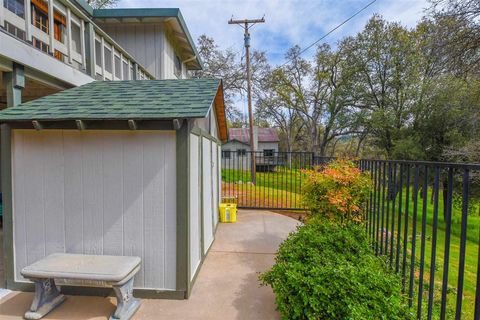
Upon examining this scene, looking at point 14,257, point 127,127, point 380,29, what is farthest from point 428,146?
point 14,257

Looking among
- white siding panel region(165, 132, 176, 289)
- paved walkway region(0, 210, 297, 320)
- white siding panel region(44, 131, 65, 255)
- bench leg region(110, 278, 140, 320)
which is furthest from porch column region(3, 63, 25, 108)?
bench leg region(110, 278, 140, 320)

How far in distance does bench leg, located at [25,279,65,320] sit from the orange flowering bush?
11.7ft

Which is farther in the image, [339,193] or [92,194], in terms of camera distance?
[339,193]

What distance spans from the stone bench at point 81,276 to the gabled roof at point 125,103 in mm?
1615

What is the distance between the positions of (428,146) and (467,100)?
2.84 meters

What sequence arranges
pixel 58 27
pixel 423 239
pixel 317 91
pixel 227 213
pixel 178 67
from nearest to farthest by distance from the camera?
pixel 423 239 < pixel 58 27 < pixel 227 213 < pixel 178 67 < pixel 317 91

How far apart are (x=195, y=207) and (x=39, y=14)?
5.58m

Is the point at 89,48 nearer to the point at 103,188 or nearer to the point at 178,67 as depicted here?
the point at 103,188

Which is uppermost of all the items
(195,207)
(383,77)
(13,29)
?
(383,77)

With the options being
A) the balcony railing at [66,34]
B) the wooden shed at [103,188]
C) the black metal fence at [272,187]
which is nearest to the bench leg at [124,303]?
the wooden shed at [103,188]

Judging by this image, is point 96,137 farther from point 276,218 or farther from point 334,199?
point 276,218

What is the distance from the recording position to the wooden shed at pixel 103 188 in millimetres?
3115

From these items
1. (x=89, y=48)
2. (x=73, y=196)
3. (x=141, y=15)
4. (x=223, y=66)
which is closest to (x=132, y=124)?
(x=73, y=196)

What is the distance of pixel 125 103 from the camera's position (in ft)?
11.0
